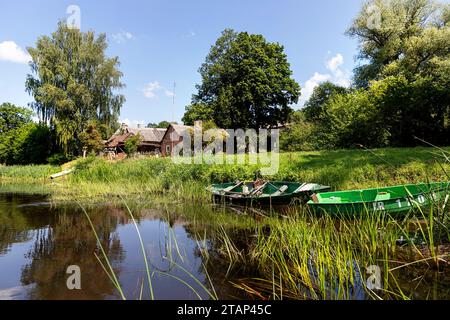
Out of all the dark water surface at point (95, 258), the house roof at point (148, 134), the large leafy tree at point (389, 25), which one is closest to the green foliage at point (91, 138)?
the house roof at point (148, 134)

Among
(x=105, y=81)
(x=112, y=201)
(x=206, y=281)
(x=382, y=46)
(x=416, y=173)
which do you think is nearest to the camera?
(x=206, y=281)

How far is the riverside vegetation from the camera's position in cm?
423

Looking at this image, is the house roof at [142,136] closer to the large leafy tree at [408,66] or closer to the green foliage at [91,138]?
the green foliage at [91,138]

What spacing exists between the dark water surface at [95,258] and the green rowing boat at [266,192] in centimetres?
279

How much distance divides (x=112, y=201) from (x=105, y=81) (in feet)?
74.3

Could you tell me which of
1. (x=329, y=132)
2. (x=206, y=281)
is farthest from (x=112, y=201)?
(x=329, y=132)

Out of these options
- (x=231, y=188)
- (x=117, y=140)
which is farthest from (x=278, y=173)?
(x=117, y=140)

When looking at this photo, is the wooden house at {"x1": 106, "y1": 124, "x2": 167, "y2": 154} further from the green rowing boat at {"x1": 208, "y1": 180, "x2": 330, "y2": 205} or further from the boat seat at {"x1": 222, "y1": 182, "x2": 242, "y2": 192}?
the green rowing boat at {"x1": 208, "y1": 180, "x2": 330, "y2": 205}

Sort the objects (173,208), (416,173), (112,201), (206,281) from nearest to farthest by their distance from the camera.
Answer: (206,281) → (416,173) → (173,208) → (112,201)

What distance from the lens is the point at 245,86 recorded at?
33250 millimetres

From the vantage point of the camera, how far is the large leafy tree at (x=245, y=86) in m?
33.6

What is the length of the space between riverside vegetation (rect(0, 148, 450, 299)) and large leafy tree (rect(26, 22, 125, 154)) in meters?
11.6
